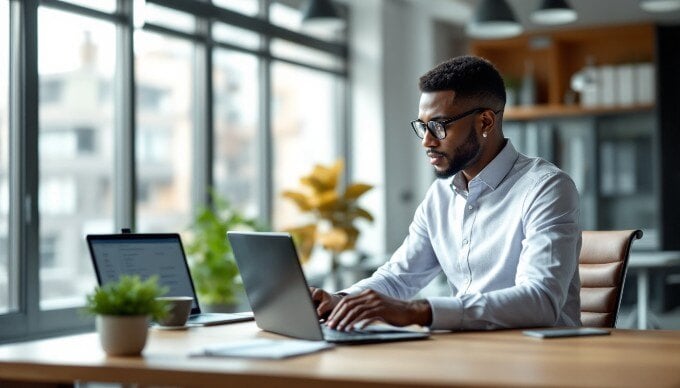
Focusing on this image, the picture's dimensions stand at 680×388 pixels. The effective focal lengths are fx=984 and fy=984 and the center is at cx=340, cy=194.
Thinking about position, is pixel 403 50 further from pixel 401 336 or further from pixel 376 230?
pixel 401 336

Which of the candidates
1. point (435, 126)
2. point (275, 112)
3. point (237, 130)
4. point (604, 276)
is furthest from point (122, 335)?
point (275, 112)

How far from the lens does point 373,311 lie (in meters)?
2.11

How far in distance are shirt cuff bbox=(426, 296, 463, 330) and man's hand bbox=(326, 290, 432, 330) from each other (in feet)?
0.11

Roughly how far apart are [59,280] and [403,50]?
15.0 feet

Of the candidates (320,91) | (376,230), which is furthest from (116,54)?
(376,230)

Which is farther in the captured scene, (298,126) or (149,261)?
(298,126)

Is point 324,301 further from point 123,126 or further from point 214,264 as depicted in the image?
point 123,126

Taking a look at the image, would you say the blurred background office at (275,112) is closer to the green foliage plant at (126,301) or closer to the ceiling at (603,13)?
the ceiling at (603,13)

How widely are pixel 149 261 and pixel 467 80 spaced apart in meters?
0.97

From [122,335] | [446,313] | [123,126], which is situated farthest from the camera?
[123,126]

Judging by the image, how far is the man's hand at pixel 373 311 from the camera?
2.11 meters

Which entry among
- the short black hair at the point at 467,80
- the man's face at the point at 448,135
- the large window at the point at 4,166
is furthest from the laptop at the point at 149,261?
the large window at the point at 4,166

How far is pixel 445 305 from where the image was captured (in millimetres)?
2195

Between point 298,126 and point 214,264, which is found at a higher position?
point 298,126
